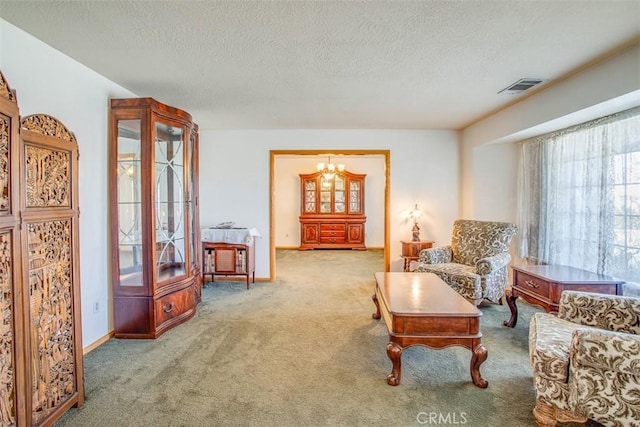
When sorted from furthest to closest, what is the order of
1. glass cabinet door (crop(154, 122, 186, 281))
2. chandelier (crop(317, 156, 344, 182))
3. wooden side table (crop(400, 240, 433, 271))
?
chandelier (crop(317, 156, 344, 182)), wooden side table (crop(400, 240, 433, 271)), glass cabinet door (crop(154, 122, 186, 281))

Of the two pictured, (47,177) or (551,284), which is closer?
→ (47,177)

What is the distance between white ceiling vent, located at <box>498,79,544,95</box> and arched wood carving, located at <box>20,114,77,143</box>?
144 inches

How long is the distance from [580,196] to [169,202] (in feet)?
14.5

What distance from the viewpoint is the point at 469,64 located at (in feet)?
8.91

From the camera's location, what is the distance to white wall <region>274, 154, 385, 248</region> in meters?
8.95

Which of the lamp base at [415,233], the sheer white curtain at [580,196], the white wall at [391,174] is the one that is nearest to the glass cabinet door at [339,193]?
the white wall at [391,174]

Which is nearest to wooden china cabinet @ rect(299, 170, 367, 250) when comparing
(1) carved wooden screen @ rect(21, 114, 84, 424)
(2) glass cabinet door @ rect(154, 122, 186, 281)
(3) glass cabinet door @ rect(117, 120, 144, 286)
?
(2) glass cabinet door @ rect(154, 122, 186, 281)

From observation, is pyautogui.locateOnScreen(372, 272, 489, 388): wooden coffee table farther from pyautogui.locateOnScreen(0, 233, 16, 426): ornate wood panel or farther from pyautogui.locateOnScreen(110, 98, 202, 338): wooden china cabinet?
pyautogui.locateOnScreen(110, 98, 202, 338): wooden china cabinet

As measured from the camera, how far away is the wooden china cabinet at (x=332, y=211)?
867 centimetres

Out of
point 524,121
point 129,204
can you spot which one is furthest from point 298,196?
point 524,121

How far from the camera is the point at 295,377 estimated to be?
241 centimetres

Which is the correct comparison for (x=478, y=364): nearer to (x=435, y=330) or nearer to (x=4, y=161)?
(x=435, y=330)

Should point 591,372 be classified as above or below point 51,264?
below

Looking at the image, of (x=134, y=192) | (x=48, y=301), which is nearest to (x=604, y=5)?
(x=48, y=301)
